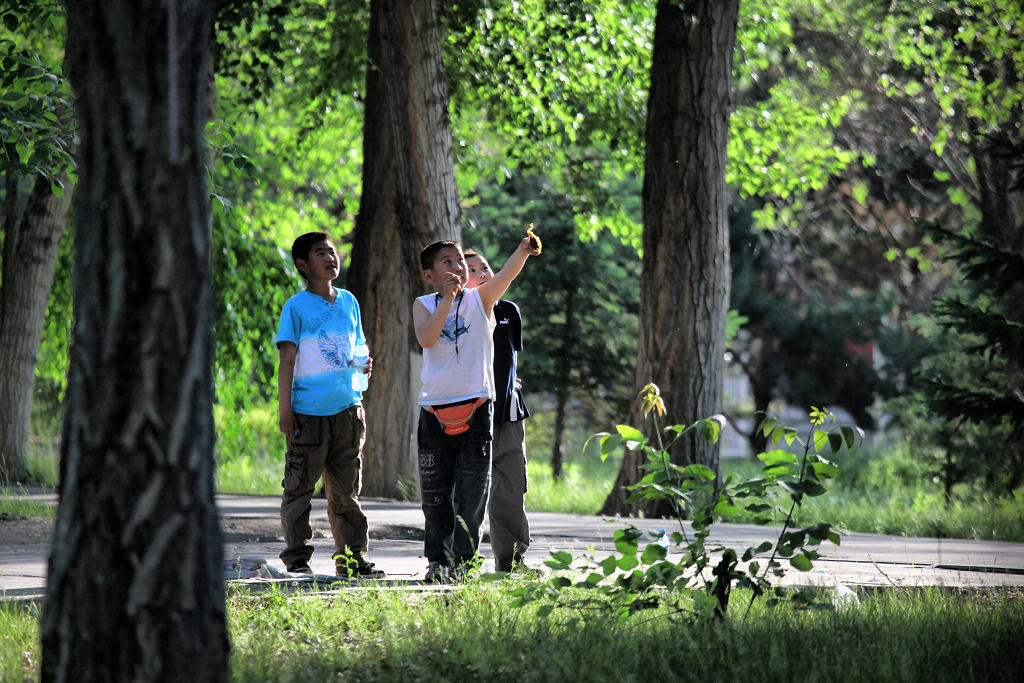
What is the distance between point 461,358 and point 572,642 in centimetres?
172

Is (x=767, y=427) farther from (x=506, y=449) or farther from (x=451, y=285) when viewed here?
(x=506, y=449)

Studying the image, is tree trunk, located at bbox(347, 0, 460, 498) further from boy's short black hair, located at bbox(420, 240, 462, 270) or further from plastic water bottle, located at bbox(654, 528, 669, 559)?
plastic water bottle, located at bbox(654, 528, 669, 559)

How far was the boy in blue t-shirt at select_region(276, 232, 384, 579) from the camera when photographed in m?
5.54

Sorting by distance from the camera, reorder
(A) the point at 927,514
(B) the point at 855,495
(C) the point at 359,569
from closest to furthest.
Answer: (C) the point at 359,569 → (A) the point at 927,514 → (B) the point at 855,495

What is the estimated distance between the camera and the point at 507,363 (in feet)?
18.8

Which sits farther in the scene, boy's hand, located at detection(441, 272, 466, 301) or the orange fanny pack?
the orange fanny pack

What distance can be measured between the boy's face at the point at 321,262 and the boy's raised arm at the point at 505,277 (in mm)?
775

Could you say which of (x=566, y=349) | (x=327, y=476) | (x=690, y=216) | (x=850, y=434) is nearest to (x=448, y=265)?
(x=327, y=476)

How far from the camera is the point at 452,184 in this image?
9.20 m

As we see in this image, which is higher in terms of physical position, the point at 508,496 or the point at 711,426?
the point at 711,426

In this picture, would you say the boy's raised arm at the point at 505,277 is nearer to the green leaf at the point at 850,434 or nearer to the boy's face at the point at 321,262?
the boy's face at the point at 321,262

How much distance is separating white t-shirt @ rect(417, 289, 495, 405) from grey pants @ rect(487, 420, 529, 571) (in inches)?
17.0

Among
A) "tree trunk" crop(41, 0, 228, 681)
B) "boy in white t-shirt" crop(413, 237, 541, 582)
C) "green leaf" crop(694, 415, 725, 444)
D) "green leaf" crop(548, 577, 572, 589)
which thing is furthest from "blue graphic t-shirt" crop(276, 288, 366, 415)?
"tree trunk" crop(41, 0, 228, 681)

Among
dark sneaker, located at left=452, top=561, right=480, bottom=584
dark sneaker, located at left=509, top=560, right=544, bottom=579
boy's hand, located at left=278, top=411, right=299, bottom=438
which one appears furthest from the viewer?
boy's hand, located at left=278, top=411, right=299, bottom=438
